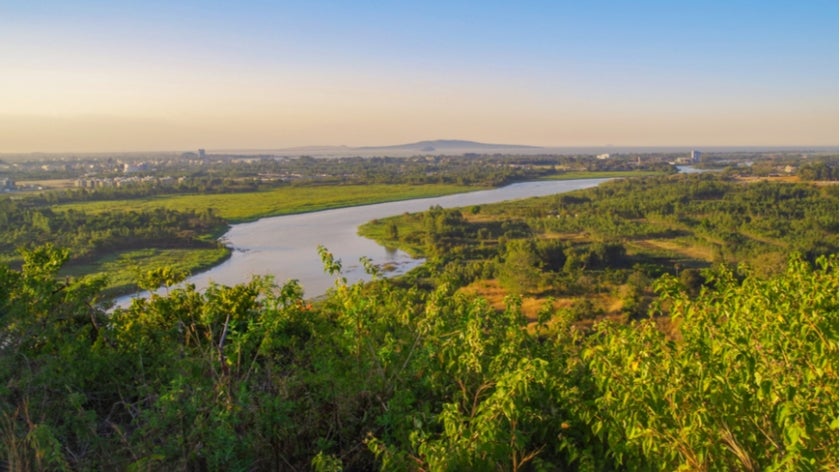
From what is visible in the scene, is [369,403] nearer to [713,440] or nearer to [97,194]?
[713,440]

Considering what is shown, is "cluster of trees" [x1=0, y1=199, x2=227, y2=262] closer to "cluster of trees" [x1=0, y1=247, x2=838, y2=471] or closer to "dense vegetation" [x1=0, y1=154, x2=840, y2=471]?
"dense vegetation" [x1=0, y1=154, x2=840, y2=471]

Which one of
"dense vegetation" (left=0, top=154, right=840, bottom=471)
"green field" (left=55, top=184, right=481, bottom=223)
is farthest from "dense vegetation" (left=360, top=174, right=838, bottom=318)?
"dense vegetation" (left=0, top=154, right=840, bottom=471)

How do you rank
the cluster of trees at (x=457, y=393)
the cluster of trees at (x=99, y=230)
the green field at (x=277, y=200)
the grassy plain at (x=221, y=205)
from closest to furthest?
the cluster of trees at (x=457, y=393) → the grassy plain at (x=221, y=205) → the cluster of trees at (x=99, y=230) → the green field at (x=277, y=200)

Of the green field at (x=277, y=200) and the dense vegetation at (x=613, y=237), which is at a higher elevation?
the green field at (x=277, y=200)

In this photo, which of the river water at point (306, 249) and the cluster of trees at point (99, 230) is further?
the cluster of trees at point (99, 230)

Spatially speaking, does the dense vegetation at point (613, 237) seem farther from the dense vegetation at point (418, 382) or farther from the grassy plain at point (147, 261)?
the dense vegetation at point (418, 382)

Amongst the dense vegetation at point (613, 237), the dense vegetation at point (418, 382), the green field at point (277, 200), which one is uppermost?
the dense vegetation at point (418, 382)

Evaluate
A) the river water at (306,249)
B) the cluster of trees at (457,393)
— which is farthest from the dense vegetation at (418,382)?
the river water at (306,249)
